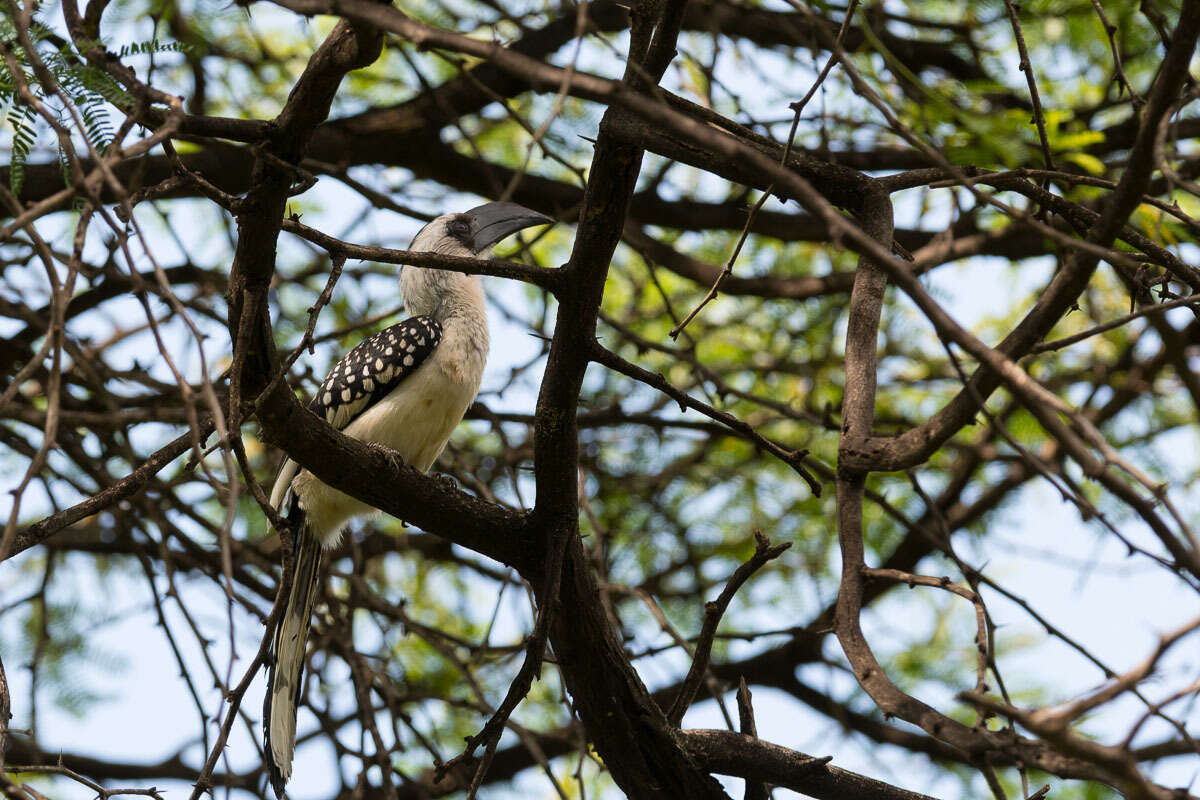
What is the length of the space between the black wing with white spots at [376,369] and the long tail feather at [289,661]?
38 cm

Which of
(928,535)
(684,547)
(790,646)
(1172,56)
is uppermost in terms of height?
(684,547)

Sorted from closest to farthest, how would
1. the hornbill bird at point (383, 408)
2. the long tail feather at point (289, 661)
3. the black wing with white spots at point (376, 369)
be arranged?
the long tail feather at point (289, 661)
the hornbill bird at point (383, 408)
the black wing with white spots at point (376, 369)

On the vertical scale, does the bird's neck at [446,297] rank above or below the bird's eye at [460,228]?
below

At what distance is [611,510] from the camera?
5430 millimetres

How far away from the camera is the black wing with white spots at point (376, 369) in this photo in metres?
3.88

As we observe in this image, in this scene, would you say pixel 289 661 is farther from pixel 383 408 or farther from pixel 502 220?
pixel 502 220

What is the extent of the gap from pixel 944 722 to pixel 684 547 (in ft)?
11.2

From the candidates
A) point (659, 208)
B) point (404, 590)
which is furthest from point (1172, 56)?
point (404, 590)

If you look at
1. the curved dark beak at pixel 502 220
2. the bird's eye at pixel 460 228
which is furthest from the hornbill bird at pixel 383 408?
the bird's eye at pixel 460 228

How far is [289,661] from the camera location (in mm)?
3543

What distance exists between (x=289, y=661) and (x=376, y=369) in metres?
1.00

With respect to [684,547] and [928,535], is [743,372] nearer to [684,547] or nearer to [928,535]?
[684,547]

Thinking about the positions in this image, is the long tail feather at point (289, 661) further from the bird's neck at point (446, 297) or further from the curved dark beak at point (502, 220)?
the curved dark beak at point (502, 220)

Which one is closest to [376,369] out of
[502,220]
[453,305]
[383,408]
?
[383,408]
